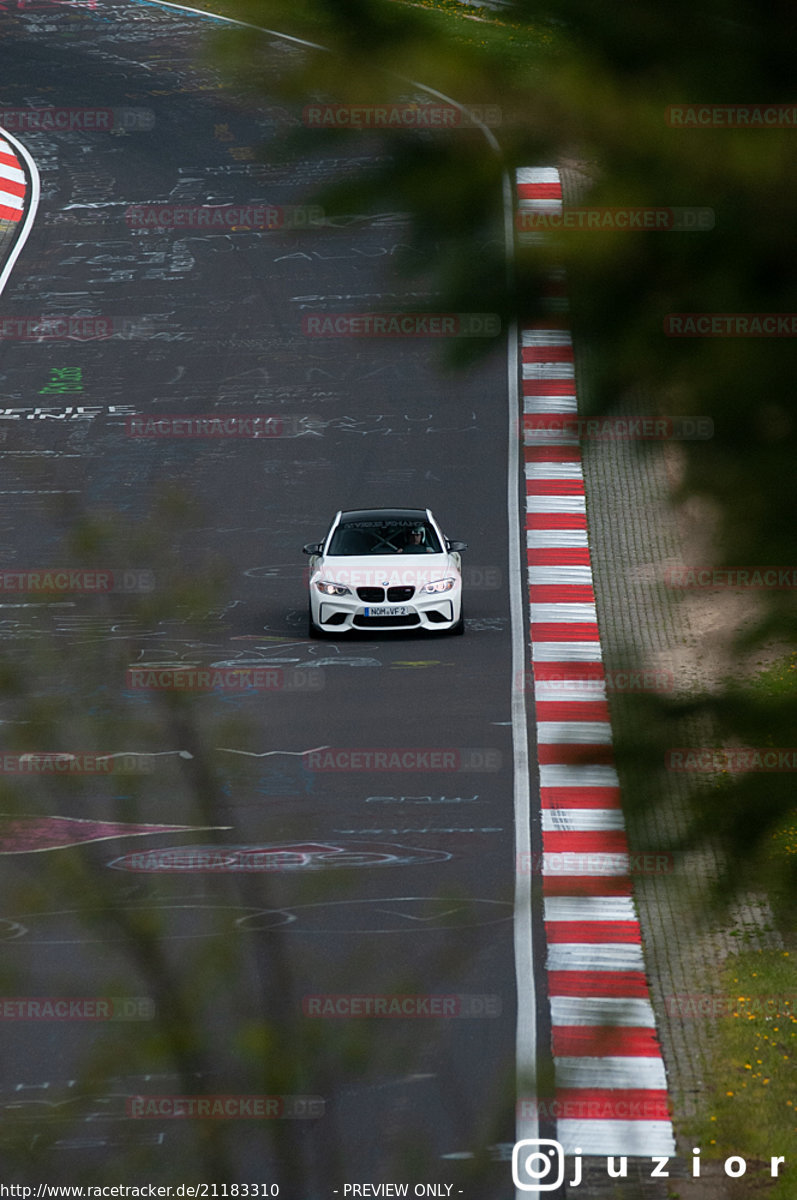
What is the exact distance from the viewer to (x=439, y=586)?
19.1 meters

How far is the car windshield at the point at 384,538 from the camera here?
64.1 ft

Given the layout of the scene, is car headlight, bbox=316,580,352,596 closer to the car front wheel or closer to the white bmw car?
the white bmw car

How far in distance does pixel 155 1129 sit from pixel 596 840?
3.20 meters

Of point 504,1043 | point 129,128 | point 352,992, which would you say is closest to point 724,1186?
point 504,1043

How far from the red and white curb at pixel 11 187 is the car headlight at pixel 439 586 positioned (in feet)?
65.5

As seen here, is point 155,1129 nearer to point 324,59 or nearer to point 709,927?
point 709,927

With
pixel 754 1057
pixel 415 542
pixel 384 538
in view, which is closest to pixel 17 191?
pixel 384 538

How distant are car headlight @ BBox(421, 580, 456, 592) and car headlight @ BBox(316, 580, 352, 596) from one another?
970 mm

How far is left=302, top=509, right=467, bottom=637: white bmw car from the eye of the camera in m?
19.2

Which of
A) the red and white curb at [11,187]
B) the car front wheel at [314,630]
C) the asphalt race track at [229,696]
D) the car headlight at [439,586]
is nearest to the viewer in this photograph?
the asphalt race track at [229,696]

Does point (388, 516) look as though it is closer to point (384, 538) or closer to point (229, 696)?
point (384, 538)

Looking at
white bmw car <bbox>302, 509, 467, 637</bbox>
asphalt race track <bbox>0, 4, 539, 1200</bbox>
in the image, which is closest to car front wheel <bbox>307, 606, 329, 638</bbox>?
white bmw car <bbox>302, 509, 467, 637</bbox>

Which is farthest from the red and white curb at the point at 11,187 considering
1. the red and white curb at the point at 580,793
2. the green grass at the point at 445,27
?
the green grass at the point at 445,27

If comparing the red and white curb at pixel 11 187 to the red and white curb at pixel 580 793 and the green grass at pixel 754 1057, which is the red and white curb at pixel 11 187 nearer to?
the green grass at pixel 754 1057
